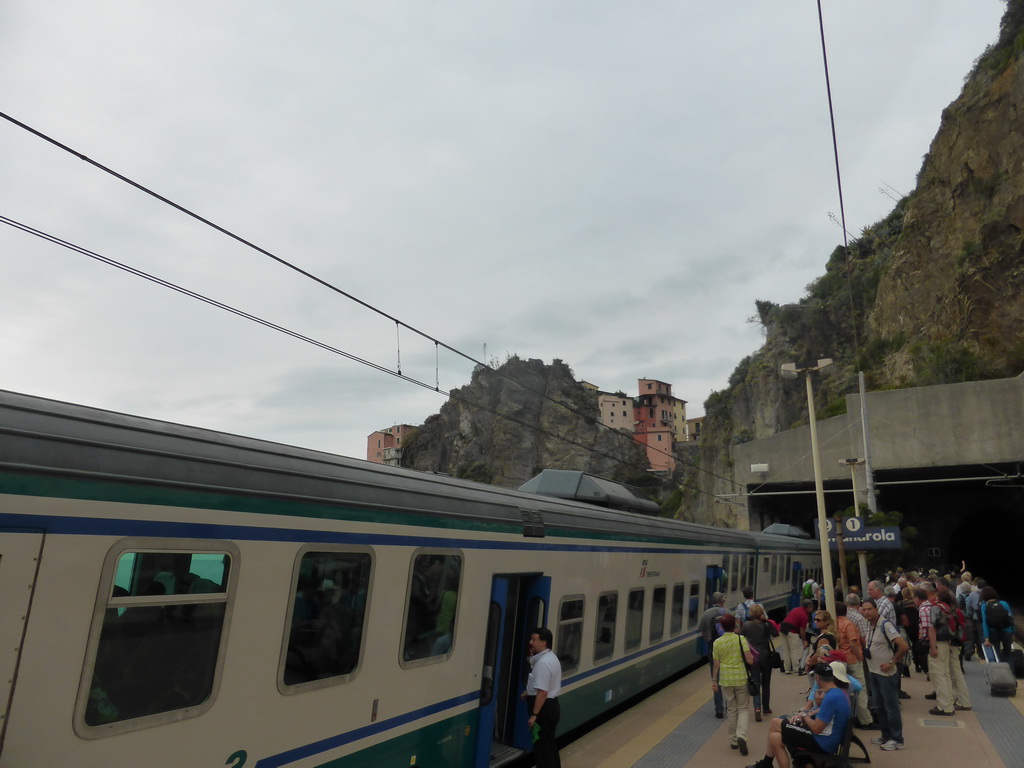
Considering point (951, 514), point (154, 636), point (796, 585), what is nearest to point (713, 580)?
point (796, 585)

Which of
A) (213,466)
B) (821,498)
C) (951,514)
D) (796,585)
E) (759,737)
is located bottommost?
(759,737)

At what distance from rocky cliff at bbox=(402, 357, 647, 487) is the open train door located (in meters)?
89.9

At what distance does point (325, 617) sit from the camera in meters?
5.16

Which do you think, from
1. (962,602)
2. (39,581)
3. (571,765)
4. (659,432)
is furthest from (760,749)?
(659,432)

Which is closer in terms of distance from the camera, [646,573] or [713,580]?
[646,573]

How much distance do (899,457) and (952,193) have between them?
19.4 m

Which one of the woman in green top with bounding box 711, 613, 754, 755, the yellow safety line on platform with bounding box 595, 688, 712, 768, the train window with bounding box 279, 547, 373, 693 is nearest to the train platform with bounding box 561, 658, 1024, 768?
the yellow safety line on platform with bounding box 595, 688, 712, 768

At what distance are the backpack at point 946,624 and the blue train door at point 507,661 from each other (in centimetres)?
549

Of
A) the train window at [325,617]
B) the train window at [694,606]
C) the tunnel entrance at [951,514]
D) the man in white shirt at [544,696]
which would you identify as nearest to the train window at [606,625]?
the man in white shirt at [544,696]

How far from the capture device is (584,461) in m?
95.8

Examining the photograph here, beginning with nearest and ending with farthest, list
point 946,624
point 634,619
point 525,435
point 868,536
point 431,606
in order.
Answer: point 431,606 < point 946,624 < point 634,619 < point 868,536 < point 525,435

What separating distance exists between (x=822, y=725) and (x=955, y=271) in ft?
128

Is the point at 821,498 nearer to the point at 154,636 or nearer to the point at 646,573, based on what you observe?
the point at 646,573

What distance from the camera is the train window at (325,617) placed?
4.91 meters
